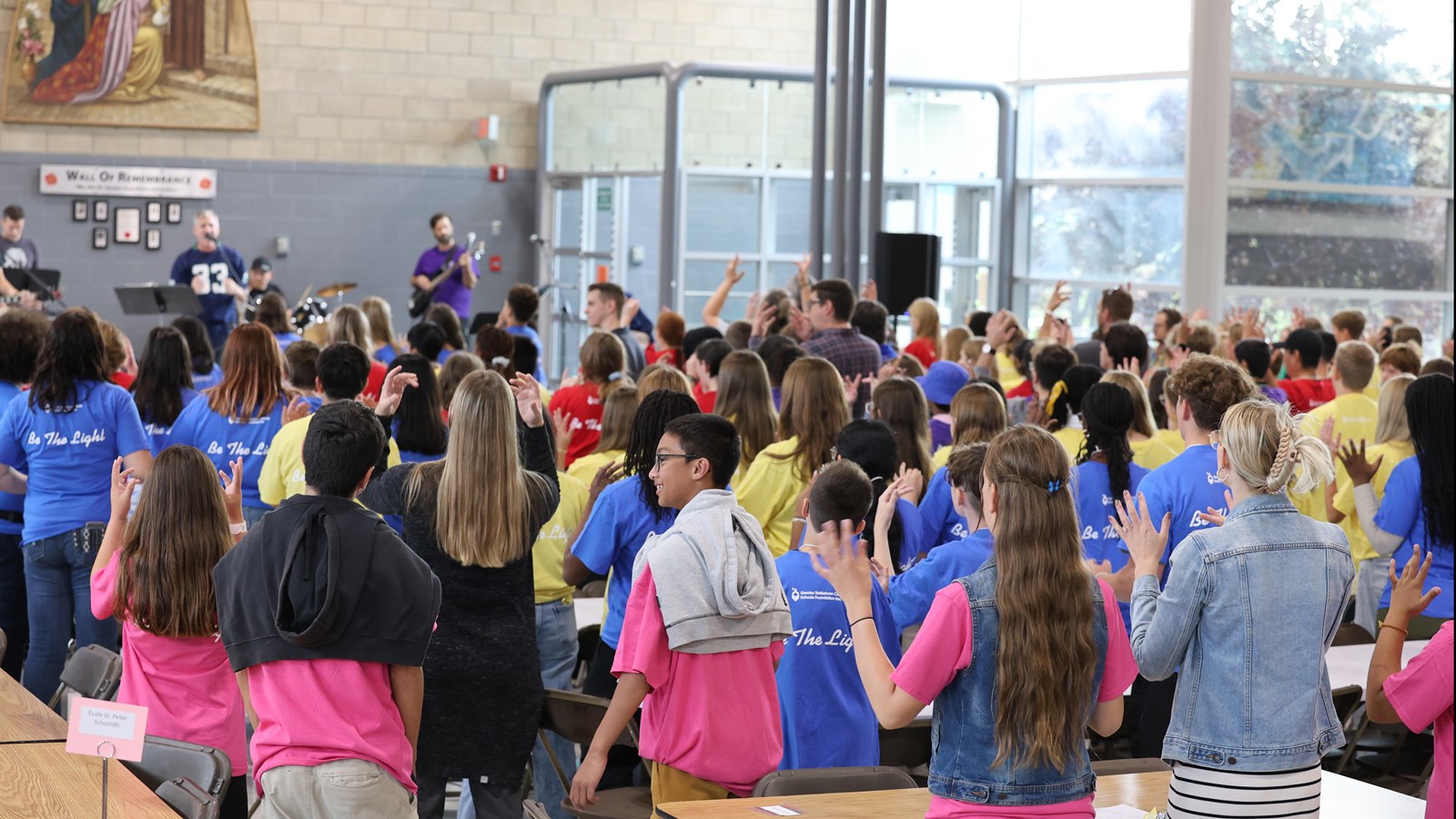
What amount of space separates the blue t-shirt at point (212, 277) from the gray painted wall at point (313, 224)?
1.90 m

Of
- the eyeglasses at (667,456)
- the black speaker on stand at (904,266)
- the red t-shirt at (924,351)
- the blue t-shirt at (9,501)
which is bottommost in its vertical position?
the blue t-shirt at (9,501)

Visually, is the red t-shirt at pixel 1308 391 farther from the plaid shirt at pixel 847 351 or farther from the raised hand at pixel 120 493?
the raised hand at pixel 120 493

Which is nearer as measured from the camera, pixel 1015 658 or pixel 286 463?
pixel 1015 658

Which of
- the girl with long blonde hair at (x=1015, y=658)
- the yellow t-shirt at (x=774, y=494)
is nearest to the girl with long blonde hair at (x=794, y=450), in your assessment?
the yellow t-shirt at (x=774, y=494)

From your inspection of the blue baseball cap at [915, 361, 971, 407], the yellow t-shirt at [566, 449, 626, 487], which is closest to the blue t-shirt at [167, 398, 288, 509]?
the yellow t-shirt at [566, 449, 626, 487]

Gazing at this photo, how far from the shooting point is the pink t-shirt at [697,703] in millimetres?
3447

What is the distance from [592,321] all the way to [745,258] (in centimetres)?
725

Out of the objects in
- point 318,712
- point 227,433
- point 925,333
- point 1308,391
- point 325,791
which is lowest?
point 325,791

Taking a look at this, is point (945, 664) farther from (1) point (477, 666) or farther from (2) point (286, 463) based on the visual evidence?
(2) point (286, 463)

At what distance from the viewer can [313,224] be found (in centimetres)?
1642

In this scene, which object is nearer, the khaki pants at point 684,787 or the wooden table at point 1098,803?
the wooden table at point 1098,803

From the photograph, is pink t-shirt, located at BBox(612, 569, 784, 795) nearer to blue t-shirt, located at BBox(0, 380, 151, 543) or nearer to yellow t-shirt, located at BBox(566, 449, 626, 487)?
yellow t-shirt, located at BBox(566, 449, 626, 487)

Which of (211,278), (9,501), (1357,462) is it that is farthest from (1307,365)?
(211,278)

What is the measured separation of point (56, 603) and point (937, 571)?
3.23 m
